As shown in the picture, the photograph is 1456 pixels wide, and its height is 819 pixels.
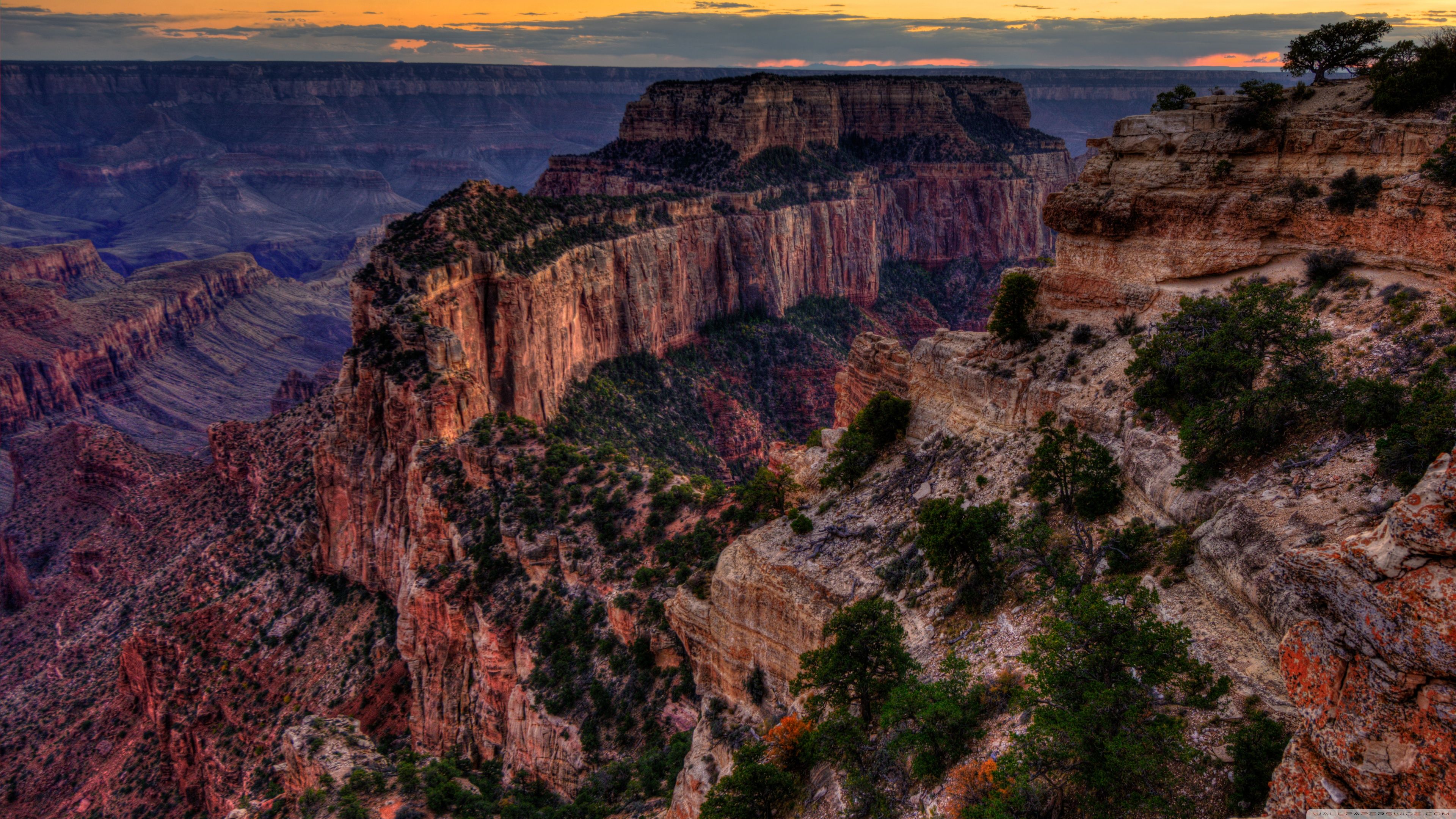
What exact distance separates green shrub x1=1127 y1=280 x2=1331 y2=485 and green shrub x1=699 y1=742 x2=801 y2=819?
50.6 feet

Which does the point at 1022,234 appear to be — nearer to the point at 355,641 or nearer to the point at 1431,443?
the point at 355,641

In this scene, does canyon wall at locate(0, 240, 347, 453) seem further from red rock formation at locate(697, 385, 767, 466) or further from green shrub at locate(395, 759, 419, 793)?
green shrub at locate(395, 759, 419, 793)

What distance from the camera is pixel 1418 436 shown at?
63.3 ft

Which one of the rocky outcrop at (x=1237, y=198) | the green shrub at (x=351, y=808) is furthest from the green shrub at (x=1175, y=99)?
A: the green shrub at (x=351, y=808)

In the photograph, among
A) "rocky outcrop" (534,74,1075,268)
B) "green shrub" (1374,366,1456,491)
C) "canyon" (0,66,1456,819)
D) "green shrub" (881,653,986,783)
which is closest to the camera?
"green shrub" (1374,366,1456,491)

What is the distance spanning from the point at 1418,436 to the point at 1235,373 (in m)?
8.30

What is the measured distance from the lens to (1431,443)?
1909cm

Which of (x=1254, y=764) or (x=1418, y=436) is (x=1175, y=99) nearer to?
(x=1418, y=436)

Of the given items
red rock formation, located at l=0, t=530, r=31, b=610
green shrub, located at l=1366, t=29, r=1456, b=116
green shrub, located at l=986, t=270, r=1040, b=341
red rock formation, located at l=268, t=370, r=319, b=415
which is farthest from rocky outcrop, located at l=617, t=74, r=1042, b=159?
green shrub, located at l=1366, t=29, r=1456, b=116

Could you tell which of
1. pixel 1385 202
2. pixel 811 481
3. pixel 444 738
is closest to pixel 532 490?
pixel 444 738

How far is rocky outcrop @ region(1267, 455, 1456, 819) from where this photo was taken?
12945mm

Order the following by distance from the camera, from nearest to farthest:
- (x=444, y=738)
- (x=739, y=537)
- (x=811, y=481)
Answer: (x=739, y=537), (x=811, y=481), (x=444, y=738)

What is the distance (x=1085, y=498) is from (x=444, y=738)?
137 feet

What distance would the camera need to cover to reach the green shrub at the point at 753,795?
26.4 metres
